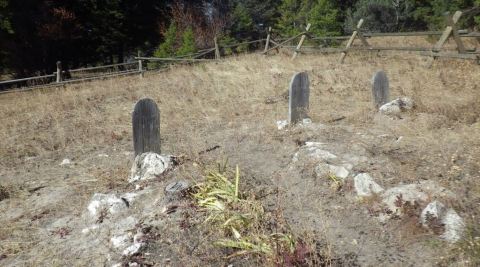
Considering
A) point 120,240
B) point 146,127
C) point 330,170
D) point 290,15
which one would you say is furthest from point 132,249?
point 290,15

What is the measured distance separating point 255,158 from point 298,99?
6.63ft

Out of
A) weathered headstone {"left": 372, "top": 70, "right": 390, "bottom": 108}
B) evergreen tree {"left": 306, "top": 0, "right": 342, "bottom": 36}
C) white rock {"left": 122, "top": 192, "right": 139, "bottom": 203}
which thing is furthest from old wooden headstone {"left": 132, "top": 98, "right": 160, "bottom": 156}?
evergreen tree {"left": 306, "top": 0, "right": 342, "bottom": 36}

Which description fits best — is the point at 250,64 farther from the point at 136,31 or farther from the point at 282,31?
the point at 282,31

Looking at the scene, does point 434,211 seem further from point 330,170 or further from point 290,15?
point 290,15

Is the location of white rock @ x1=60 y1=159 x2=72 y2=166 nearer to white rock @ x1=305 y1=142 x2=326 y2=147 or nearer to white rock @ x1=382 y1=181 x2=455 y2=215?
white rock @ x1=305 y1=142 x2=326 y2=147

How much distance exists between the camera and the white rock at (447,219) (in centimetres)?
379

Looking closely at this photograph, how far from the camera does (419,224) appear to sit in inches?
159

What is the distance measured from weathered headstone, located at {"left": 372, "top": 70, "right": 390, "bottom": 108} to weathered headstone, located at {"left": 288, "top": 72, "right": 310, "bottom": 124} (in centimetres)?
166

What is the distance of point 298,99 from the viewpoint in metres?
7.98

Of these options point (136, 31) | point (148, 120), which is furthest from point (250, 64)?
point (136, 31)

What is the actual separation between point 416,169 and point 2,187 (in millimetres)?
6192

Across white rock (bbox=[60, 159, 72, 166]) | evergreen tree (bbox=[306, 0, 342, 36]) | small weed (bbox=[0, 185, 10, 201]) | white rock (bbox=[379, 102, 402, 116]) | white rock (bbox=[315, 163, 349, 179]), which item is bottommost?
small weed (bbox=[0, 185, 10, 201])

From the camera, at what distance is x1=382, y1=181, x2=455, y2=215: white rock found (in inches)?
172

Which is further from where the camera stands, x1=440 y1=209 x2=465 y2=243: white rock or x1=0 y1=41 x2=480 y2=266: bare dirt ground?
x1=0 y1=41 x2=480 y2=266: bare dirt ground
